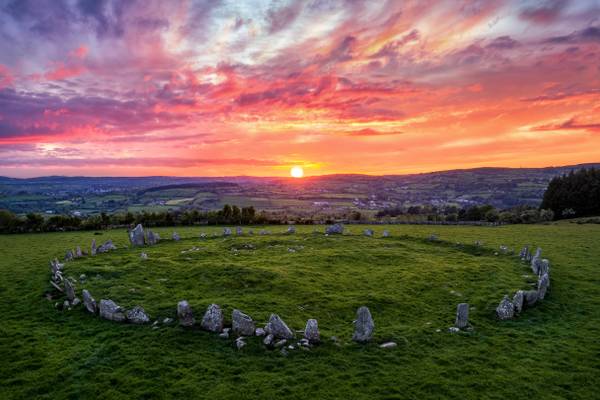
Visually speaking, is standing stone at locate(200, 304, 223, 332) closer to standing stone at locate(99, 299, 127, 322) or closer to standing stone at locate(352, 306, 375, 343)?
standing stone at locate(99, 299, 127, 322)

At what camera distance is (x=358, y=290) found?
66.4 feet

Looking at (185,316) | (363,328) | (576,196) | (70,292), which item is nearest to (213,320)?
(185,316)

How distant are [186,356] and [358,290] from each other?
10523mm

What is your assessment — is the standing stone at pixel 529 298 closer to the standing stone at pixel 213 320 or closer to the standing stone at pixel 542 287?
the standing stone at pixel 542 287

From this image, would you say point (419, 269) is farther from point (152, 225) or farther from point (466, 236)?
point (152, 225)

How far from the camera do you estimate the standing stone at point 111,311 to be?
53.7ft

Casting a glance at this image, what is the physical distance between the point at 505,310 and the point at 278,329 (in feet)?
37.7

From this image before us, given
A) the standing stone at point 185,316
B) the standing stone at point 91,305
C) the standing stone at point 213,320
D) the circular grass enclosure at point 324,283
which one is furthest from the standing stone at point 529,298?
the standing stone at point 91,305

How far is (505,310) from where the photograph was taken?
17062 mm

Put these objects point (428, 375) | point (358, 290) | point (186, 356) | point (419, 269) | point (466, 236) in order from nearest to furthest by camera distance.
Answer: point (428, 375) < point (186, 356) < point (358, 290) < point (419, 269) < point (466, 236)

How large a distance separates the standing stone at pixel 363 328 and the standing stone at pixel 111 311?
10948 millimetres

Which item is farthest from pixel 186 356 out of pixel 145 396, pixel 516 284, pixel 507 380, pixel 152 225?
pixel 152 225

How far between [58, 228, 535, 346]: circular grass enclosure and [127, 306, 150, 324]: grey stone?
387 mm

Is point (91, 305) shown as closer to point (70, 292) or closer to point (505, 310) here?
point (70, 292)
